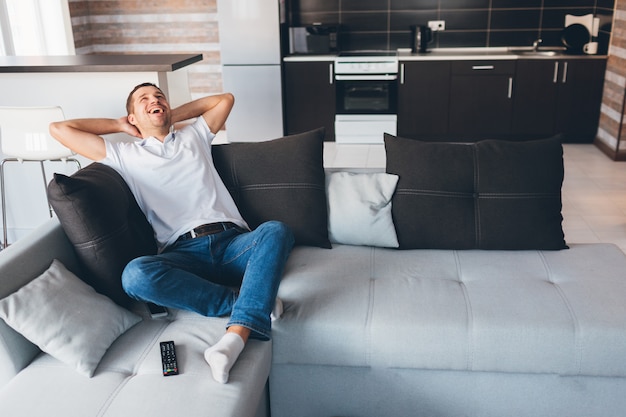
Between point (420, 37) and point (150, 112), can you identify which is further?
point (420, 37)

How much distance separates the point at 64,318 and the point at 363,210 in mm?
1238

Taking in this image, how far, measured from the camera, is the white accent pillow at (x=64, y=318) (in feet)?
5.95

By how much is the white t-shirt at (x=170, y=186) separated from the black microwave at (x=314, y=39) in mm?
3783

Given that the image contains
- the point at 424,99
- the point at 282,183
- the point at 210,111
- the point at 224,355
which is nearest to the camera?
the point at 224,355

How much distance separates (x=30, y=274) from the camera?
1.99 metres

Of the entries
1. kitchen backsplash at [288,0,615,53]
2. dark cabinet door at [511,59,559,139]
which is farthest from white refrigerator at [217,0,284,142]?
dark cabinet door at [511,59,559,139]

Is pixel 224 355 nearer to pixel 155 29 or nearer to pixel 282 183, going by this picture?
pixel 282 183

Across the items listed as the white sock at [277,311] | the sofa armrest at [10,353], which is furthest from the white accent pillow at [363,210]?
the sofa armrest at [10,353]

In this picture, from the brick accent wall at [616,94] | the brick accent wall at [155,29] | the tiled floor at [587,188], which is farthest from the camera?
the brick accent wall at [155,29]

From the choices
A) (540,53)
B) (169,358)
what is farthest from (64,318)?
(540,53)

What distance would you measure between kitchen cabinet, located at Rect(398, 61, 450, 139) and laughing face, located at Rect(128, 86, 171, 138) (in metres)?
3.67

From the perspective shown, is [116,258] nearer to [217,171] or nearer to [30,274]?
[30,274]

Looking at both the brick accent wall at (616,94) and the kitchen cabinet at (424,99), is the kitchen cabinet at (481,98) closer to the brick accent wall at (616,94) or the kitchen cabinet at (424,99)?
the kitchen cabinet at (424,99)

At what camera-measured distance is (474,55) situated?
579cm
